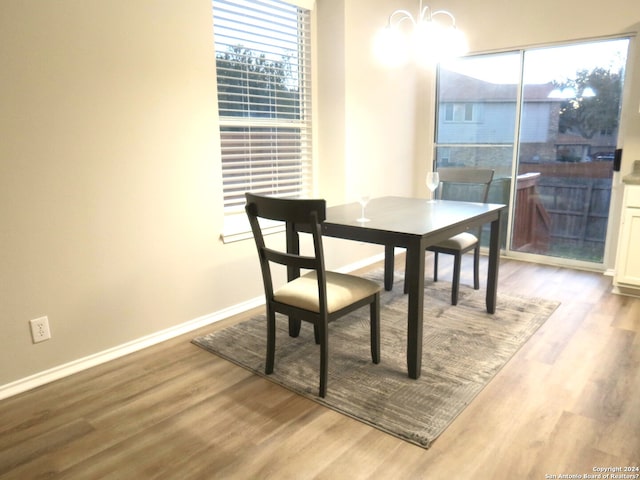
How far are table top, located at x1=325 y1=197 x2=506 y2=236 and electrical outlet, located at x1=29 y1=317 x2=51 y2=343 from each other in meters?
1.49

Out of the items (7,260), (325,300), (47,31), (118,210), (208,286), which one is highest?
(47,31)

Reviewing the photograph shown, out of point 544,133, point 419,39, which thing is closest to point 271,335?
point 419,39

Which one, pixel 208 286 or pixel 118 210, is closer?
pixel 118 210

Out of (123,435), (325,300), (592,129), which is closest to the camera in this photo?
(123,435)

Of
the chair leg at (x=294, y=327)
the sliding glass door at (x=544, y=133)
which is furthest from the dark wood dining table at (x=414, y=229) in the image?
the sliding glass door at (x=544, y=133)

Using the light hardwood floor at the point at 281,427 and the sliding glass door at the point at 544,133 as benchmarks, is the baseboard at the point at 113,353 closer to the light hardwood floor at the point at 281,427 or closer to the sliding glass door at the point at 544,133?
the light hardwood floor at the point at 281,427

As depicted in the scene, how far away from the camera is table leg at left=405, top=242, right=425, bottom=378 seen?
7.02 feet

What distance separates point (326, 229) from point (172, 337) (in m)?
1.18

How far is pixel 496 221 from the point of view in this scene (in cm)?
290

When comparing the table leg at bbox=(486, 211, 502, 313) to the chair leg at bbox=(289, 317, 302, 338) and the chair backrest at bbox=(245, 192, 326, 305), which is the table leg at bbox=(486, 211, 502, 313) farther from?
the chair backrest at bbox=(245, 192, 326, 305)

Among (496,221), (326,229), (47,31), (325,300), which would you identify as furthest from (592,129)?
(47,31)

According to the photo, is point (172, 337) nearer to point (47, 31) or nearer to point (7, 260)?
point (7, 260)

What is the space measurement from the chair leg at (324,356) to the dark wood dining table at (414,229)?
424 millimetres

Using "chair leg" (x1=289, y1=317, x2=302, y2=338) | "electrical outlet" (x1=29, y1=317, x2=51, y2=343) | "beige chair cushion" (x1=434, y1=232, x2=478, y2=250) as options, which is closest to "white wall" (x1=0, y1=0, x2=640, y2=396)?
"electrical outlet" (x1=29, y1=317, x2=51, y2=343)
